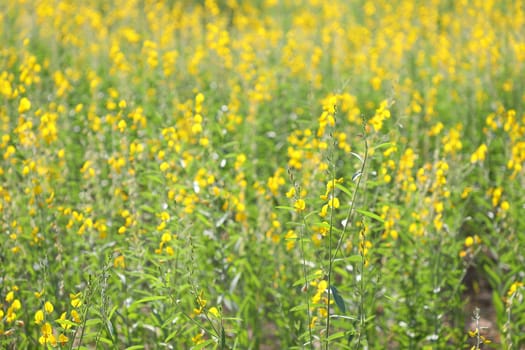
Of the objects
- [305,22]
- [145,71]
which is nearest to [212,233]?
[145,71]

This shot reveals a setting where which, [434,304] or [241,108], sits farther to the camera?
[241,108]

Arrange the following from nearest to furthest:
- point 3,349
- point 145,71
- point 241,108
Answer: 1. point 3,349
2. point 241,108
3. point 145,71

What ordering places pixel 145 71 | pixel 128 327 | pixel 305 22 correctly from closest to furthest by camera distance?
pixel 128 327
pixel 145 71
pixel 305 22

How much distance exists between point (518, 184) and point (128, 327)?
7.42 ft

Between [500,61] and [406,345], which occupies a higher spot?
[500,61]

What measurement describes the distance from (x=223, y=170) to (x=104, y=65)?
3.28 meters

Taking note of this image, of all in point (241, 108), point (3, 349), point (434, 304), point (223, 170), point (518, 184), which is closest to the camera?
point (3, 349)

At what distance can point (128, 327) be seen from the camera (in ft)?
9.30

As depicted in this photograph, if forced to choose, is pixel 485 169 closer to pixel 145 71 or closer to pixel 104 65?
pixel 145 71

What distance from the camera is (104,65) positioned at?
6809mm

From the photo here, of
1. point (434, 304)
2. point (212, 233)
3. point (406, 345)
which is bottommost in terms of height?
point (406, 345)

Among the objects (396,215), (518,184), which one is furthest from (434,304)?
(518,184)

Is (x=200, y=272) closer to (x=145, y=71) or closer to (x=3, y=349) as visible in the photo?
(x=3, y=349)

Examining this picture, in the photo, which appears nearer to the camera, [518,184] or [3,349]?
[3,349]
